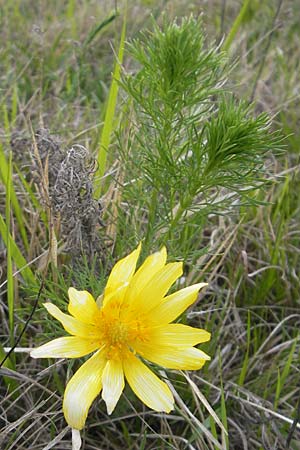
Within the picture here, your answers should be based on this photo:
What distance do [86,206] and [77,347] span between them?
0.32 m

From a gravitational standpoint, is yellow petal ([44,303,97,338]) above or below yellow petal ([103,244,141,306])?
below

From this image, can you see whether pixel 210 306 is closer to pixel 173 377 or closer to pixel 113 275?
pixel 173 377

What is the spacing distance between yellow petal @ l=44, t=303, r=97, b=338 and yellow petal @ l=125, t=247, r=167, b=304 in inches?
3.1

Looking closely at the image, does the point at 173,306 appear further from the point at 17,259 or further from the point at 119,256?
the point at 17,259

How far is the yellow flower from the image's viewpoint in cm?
98

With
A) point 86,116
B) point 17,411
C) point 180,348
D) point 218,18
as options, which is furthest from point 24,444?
point 218,18

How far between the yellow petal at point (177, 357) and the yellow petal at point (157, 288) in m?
0.08

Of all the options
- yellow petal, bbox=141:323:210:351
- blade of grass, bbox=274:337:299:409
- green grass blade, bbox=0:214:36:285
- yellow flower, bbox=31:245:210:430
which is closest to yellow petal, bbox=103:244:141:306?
yellow flower, bbox=31:245:210:430

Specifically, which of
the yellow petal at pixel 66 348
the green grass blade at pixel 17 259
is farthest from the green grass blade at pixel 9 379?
the yellow petal at pixel 66 348

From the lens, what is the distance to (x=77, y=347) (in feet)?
3.28

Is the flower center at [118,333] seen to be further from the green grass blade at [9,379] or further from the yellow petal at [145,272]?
the green grass blade at [9,379]

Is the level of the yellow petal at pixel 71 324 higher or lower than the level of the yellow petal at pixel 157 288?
lower

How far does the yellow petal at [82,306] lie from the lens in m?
0.96

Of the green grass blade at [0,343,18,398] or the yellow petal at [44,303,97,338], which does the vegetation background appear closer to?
the green grass blade at [0,343,18,398]
